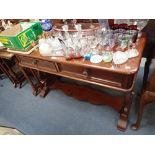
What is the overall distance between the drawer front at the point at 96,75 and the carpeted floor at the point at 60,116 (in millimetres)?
570

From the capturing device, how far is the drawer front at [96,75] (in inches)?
42.4

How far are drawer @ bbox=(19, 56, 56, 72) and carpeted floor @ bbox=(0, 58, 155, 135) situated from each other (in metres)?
0.59

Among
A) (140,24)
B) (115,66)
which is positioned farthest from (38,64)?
(140,24)

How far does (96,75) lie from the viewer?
3.79ft

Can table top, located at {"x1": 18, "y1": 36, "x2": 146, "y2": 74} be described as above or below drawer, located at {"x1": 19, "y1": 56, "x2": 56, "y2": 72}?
above

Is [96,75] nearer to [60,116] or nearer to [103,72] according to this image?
[103,72]

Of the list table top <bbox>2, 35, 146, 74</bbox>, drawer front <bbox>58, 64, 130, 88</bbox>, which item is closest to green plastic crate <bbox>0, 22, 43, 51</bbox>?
table top <bbox>2, 35, 146, 74</bbox>

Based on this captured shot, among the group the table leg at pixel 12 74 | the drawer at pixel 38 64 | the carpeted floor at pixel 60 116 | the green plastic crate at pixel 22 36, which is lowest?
the carpeted floor at pixel 60 116

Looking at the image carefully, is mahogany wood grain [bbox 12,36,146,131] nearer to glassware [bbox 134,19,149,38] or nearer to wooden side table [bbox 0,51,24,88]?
glassware [bbox 134,19,149,38]

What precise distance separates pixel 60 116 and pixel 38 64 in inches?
25.4

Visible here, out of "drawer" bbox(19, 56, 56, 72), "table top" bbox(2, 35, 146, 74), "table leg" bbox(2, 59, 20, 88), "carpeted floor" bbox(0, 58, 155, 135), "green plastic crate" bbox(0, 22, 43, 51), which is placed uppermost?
"green plastic crate" bbox(0, 22, 43, 51)

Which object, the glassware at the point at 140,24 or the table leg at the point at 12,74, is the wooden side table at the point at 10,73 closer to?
the table leg at the point at 12,74

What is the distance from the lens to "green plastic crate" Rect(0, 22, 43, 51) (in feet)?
4.35

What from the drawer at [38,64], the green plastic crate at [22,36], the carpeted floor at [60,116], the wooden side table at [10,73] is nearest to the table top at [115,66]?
the drawer at [38,64]
